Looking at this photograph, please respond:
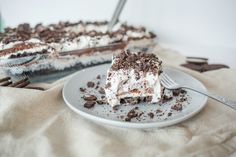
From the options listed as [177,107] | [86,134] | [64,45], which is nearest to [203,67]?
[177,107]

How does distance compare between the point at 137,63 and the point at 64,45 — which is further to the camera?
the point at 64,45

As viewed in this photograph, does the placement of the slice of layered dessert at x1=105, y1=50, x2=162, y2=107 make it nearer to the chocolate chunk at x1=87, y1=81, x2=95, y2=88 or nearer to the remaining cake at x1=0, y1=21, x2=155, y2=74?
the chocolate chunk at x1=87, y1=81, x2=95, y2=88

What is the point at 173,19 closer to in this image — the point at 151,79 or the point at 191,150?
the point at 151,79

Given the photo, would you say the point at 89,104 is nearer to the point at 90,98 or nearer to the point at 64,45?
the point at 90,98

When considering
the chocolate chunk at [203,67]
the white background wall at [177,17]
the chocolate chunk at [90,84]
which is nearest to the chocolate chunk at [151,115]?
the chocolate chunk at [90,84]

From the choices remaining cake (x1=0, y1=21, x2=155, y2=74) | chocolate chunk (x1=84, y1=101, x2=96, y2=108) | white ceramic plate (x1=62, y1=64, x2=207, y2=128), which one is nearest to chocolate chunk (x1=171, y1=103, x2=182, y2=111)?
white ceramic plate (x1=62, y1=64, x2=207, y2=128)

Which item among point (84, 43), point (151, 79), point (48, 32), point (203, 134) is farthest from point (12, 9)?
point (203, 134)
